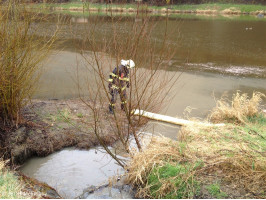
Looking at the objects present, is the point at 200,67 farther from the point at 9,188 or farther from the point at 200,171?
the point at 9,188

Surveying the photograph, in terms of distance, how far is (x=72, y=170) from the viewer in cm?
518

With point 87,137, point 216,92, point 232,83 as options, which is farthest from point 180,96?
point 87,137

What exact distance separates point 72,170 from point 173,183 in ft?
6.75

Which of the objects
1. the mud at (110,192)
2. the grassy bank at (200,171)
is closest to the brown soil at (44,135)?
the mud at (110,192)

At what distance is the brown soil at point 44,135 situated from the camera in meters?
5.48

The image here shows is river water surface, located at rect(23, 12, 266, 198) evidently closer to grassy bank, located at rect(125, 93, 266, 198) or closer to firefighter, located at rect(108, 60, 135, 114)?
grassy bank, located at rect(125, 93, 266, 198)

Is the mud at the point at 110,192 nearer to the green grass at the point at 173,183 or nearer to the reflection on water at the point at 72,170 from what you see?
the reflection on water at the point at 72,170

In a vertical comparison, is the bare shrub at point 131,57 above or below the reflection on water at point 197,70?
above

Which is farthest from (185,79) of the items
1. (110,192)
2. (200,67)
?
(110,192)

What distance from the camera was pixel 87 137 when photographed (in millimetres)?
6094

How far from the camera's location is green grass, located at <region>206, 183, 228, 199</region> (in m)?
3.81

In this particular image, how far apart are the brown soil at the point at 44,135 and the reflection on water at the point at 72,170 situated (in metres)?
0.18

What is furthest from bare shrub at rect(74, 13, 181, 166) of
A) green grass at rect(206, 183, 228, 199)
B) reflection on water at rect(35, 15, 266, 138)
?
green grass at rect(206, 183, 228, 199)

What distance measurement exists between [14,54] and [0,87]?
673 mm
